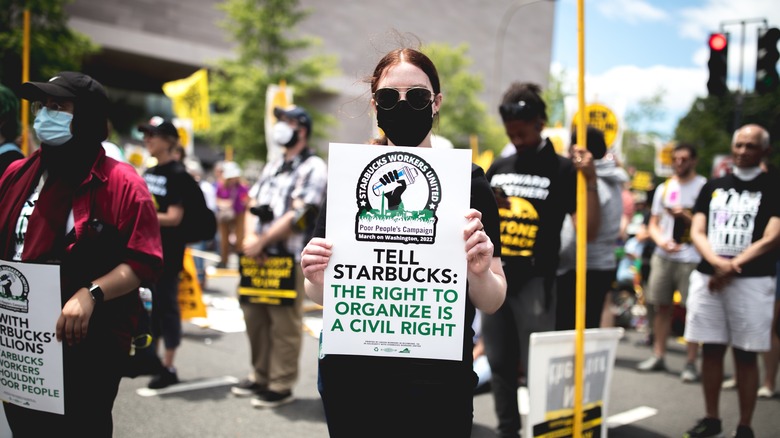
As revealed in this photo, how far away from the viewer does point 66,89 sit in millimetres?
2334

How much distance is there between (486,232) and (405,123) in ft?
1.47

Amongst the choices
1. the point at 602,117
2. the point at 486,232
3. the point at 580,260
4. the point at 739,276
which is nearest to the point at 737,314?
the point at 739,276

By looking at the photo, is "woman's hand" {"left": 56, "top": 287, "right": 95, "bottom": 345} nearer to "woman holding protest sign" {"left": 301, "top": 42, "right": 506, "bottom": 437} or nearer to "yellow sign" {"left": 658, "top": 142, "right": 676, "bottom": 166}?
"woman holding protest sign" {"left": 301, "top": 42, "right": 506, "bottom": 437}

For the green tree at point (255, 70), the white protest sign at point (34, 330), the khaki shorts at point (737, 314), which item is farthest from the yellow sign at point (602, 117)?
the green tree at point (255, 70)

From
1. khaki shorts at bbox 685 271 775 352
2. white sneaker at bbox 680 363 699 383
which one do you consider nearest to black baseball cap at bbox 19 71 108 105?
khaki shorts at bbox 685 271 775 352

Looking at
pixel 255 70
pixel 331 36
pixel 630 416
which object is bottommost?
pixel 630 416

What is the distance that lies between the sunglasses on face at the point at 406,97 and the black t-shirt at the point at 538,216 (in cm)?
169

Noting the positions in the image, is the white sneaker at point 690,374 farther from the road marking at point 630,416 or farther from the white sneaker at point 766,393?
the road marking at point 630,416

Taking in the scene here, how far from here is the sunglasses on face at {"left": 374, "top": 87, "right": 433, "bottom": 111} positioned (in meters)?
1.88

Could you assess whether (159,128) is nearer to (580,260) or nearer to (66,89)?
(66,89)

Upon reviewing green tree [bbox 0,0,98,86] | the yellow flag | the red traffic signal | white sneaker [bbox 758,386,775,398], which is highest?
green tree [bbox 0,0,98,86]

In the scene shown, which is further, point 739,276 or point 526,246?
point 739,276

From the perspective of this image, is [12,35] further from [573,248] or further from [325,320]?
[325,320]

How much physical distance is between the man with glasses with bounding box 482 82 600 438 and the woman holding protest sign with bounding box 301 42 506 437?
164 centimetres
